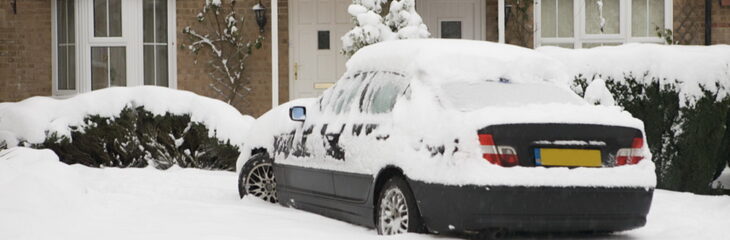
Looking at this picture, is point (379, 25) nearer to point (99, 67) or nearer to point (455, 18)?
point (455, 18)

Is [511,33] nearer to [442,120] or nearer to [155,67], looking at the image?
[155,67]

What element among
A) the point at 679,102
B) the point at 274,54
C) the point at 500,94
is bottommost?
the point at 679,102

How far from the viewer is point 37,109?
1367 centimetres

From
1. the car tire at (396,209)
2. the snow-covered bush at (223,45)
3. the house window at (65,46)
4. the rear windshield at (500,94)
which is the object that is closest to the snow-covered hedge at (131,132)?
the snow-covered bush at (223,45)

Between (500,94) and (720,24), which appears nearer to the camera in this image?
(500,94)

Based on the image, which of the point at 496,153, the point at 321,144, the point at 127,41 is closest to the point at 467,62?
the point at 496,153

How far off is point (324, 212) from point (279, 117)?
1.52 metres

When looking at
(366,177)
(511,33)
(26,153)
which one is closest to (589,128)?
(366,177)

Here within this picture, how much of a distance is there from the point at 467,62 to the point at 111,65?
11.5 meters

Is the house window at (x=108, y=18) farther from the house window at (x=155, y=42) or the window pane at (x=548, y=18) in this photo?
the window pane at (x=548, y=18)

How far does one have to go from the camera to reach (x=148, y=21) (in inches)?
709

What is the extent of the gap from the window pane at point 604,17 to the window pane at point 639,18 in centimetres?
24

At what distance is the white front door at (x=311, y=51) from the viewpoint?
17.9 metres

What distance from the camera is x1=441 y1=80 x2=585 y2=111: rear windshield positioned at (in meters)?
7.25
